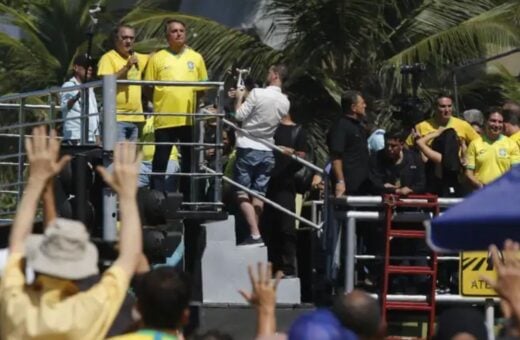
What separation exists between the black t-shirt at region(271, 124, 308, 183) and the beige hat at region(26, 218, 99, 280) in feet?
29.0

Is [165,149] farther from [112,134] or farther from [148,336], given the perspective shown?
[148,336]

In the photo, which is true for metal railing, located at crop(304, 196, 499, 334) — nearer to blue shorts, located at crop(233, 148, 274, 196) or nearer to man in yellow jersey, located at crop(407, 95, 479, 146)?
man in yellow jersey, located at crop(407, 95, 479, 146)

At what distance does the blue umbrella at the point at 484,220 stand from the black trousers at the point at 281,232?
547 cm

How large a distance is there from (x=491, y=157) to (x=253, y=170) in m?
2.19

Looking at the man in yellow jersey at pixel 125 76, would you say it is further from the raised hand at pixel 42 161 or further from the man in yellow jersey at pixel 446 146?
the raised hand at pixel 42 161

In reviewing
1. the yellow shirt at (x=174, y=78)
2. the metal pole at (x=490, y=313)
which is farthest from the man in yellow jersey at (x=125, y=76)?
the metal pole at (x=490, y=313)

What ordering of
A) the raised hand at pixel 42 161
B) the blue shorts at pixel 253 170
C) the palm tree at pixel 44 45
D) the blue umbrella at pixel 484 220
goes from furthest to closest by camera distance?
the palm tree at pixel 44 45 < the blue shorts at pixel 253 170 < the blue umbrella at pixel 484 220 < the raised hand at pixel 42 161

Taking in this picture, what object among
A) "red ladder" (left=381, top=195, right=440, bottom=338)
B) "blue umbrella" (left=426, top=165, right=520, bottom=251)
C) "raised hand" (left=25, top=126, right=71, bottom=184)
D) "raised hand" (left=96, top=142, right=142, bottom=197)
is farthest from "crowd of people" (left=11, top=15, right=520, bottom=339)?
"raised hand" (left=96, top=142, right=142, bottom=197)

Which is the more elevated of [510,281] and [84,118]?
[84,118]

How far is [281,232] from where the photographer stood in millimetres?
15203

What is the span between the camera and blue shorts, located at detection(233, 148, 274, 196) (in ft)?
49.2

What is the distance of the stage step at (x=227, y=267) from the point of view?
14.8m

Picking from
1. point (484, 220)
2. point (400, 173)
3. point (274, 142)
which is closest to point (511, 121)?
point (400, 173)

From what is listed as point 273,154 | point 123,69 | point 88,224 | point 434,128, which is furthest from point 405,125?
point 88,224
